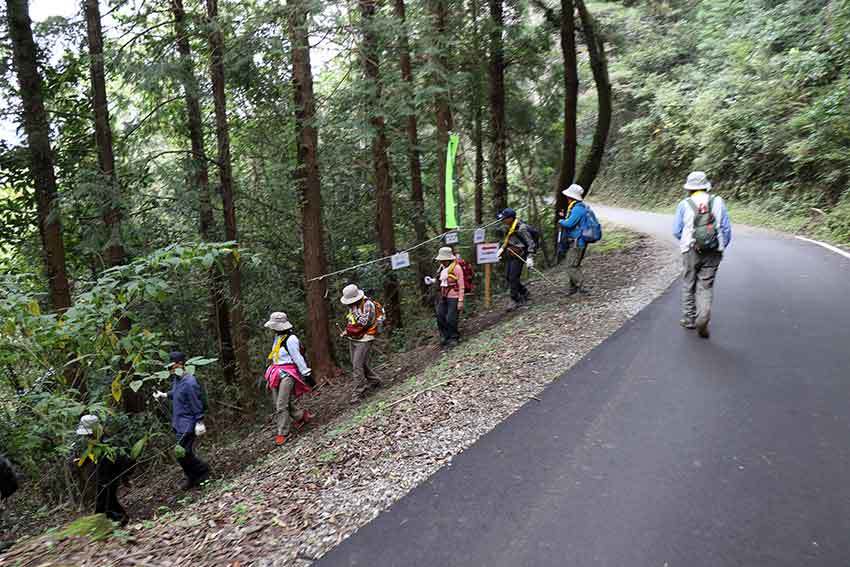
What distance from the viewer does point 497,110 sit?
48.2 ft

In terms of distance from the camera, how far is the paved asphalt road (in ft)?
11.5

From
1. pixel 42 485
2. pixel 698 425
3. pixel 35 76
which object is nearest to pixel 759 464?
pixel 698 425

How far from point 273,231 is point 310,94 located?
16.1 feet

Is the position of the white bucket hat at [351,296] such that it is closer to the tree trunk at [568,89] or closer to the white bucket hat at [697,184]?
the white bucket hat at [697,184]

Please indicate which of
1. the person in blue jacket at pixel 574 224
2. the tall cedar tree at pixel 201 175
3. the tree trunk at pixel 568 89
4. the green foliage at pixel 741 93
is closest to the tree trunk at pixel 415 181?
the person in blue jacket at pixel 574 224

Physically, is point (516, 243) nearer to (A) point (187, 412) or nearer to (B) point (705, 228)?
(B) point (705, 228)

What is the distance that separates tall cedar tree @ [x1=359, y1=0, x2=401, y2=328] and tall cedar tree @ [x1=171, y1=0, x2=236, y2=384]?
135 inches

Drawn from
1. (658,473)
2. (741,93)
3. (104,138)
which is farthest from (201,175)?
(741,93)

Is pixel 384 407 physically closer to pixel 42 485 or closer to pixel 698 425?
pixel 698 425

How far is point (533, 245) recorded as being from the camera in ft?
34.3

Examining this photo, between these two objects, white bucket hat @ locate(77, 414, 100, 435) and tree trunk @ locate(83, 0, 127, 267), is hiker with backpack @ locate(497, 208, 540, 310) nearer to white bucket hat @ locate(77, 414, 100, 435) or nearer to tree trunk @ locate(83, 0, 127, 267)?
tree trunk @ locate(83, 0, 127, 267)

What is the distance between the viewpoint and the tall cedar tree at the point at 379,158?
419 inches

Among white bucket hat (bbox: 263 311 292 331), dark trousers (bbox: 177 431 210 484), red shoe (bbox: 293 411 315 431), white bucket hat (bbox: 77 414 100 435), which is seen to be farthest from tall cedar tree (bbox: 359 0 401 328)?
white bucket hat (bbox: 77 414 100 435)

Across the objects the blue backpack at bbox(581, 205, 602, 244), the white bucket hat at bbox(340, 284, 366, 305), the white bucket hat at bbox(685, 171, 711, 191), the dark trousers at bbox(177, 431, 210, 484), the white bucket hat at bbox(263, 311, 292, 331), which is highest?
the white bucket hat at bbox(685, 171, 711, 191)
